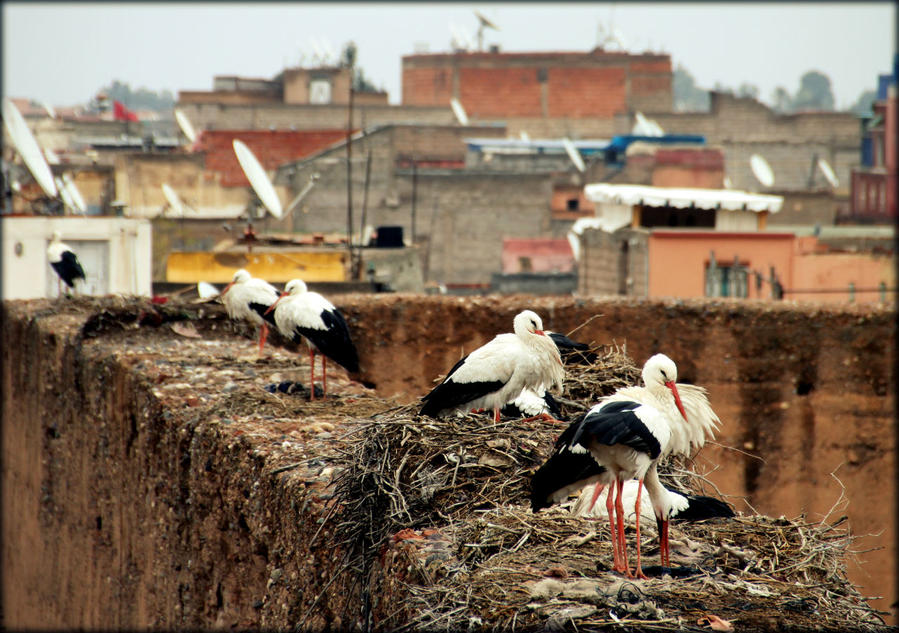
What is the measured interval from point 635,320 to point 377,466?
23.9 ft

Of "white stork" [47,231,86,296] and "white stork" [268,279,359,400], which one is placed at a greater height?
"white stork" [47,231,86,296]

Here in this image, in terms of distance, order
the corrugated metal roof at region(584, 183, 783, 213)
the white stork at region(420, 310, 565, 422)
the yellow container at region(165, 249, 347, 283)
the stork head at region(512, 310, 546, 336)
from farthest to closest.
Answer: the corrugated metal roof at region(584, 183, 783, 213), the yellow container at region(165, 249, 347, 283), the stork head at region(512, 310, 546, 336), the white stork at region(420, 310, 565, 422)

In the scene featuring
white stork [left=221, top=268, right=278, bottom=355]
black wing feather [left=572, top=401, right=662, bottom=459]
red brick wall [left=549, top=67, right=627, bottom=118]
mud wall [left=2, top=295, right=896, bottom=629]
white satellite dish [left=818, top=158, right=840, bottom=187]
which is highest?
red brick wall [left=549, top=67, right=627, bottom=118]

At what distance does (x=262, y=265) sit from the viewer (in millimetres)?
20078

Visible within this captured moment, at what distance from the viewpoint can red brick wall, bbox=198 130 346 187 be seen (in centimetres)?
3603

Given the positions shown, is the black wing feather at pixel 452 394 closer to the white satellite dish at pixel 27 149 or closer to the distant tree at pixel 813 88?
the white satellite dish at pixel 27 149

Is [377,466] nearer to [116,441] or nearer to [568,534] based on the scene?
[568,534]

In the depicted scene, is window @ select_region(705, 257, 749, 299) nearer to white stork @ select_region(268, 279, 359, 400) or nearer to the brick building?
white stork @ select_region(268, 279, 359, 400)

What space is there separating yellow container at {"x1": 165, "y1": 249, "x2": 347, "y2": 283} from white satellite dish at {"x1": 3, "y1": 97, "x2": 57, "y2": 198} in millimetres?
3490

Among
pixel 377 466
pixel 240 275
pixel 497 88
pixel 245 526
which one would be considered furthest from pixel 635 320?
pixel 497 88

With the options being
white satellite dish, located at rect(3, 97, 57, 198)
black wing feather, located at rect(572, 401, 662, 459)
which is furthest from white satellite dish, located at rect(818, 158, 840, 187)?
black wing feather, located at rect(572, 401, 662, 459)

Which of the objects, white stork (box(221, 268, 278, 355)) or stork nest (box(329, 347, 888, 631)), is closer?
stork nest (box(329, 347, 888, 631))

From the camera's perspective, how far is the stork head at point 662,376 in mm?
5105

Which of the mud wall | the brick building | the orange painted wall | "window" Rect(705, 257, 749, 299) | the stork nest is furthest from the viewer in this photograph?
the brick building
